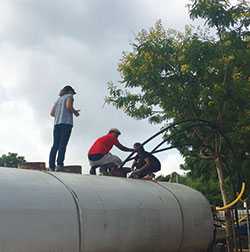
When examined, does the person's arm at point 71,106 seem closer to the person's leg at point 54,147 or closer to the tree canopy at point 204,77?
the person's leg at point 54,147

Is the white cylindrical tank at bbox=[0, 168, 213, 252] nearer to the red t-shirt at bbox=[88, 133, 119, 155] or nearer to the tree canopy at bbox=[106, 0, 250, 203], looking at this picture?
the red t-shirt at bbox=[88, 133, 119, 155]

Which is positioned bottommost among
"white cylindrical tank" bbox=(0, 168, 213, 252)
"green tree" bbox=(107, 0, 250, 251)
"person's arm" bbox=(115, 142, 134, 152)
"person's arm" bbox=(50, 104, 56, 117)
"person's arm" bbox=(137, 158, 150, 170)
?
"white cylindrical tank" bbox=(0, 168, 213, 252)

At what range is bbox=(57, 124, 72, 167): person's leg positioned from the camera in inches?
315

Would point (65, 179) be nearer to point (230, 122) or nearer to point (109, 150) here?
point (109, 150)

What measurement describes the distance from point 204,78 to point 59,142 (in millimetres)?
7180

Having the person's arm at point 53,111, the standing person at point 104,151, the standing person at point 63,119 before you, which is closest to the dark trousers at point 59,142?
the standing person at point 63,119

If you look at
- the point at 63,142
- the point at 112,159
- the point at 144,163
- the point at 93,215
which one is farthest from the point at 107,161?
the point at 93,215

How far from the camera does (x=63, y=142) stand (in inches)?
326

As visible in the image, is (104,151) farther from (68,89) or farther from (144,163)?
(68,89)

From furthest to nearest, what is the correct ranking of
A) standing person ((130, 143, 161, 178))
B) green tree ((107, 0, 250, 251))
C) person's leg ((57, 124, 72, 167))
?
green tree ((107, 0, 250, 251)) < standing person ((130, 143, 161, 178)) < person's leg ((57, 124, 72, 167))

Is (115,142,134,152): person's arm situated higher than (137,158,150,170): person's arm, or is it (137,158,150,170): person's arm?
(115,142,134,152): person's arm

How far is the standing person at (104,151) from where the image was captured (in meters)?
8.98

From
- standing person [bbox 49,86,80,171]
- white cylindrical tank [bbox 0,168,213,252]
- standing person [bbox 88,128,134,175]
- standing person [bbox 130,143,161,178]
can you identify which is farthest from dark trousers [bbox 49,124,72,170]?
standing person [bbox 130,143,161,178]

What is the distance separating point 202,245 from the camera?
876 cm
